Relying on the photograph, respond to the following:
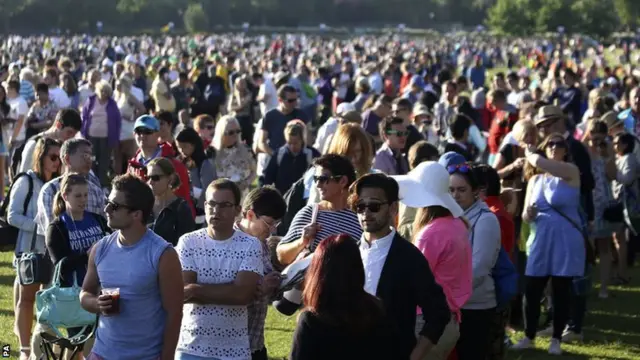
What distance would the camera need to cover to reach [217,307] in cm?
563

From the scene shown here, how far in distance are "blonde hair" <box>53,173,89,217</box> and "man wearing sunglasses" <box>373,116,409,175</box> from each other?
3256 mm

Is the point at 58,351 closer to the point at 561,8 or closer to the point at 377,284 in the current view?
the point at 377,284

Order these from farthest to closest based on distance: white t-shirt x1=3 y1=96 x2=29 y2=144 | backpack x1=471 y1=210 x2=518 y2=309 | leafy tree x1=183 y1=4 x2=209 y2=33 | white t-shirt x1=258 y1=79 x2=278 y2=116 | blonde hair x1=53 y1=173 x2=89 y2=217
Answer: leafy tree x1=183 y1=4 x2=209 y2=33 → white t-shirt x1=258 y1=79 x2=278 y2=116 → white t-shirt x1=3 y1=96 x2=29 y2=144 → backpack x1=471 y1=210 x2=518 y2=309 → blonde hair x1=53 y1=173 x2=89 y2=217

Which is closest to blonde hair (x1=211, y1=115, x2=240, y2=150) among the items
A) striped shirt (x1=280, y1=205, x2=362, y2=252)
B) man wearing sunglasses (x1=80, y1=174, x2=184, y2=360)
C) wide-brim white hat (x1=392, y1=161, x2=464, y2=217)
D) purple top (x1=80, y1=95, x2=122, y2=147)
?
purple top (x1=80, y1=95, x2=122, y2=147)

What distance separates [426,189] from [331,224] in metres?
0.57

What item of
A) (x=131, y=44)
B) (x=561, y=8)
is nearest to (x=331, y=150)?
(x=131, y=44)

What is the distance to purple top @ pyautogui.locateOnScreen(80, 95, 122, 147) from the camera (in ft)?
50.5

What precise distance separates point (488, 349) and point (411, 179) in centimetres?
138

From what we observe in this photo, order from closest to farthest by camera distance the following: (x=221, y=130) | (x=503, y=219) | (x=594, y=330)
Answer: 1. (x=503, y=219)
2. (x=594, y=330)
3. (x=221, y=130)

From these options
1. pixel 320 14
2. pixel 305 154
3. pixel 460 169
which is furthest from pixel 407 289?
pixel 320 14

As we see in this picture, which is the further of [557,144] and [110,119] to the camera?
[110,119]

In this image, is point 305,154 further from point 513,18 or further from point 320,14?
point 320,14

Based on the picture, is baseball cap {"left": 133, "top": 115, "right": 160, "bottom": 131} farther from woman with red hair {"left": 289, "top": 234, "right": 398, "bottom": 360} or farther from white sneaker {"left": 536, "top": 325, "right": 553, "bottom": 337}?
woman with red hair {"left": 289, "top": 234, "right": 398, "bottom": 360}

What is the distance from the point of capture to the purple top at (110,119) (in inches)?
606
